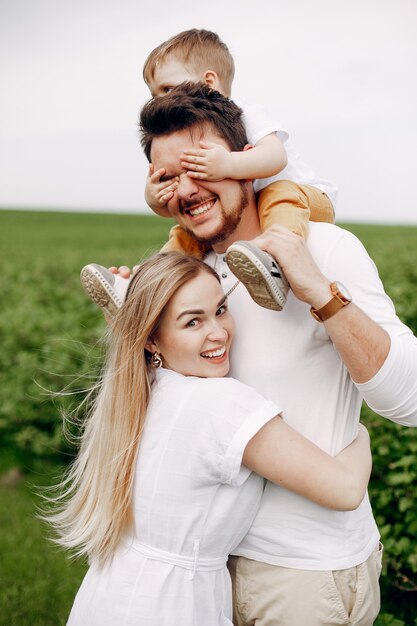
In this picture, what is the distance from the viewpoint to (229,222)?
262cm

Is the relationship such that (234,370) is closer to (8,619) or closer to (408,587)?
(408,587)

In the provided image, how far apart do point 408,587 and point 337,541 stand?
81.7 inches

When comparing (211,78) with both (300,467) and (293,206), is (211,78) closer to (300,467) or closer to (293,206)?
(293,206)

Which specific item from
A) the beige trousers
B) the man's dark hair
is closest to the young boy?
the man's dark hair

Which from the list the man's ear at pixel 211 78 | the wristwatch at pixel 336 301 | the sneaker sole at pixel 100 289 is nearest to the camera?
the wristwatch at pixel 336 301

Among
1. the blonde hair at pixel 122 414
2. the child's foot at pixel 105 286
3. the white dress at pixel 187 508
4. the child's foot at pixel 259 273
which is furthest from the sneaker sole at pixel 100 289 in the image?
the child's foot at pixel 259 273

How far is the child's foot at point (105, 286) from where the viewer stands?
2.81 metres

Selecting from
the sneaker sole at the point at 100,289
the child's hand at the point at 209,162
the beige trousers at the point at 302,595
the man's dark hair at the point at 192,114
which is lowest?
the beige trousers at the point at 302,595

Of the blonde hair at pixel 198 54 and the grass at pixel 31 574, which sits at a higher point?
Result: the blonde hair at pixel 198 54

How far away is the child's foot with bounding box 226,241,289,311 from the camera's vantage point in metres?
2.19

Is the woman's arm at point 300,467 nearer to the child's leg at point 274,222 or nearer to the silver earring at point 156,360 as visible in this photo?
the child's leg at point 274,222

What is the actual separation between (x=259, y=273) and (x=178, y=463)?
623mm

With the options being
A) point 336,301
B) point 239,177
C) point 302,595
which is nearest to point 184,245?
point 239,177

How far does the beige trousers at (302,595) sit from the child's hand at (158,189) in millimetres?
1272
